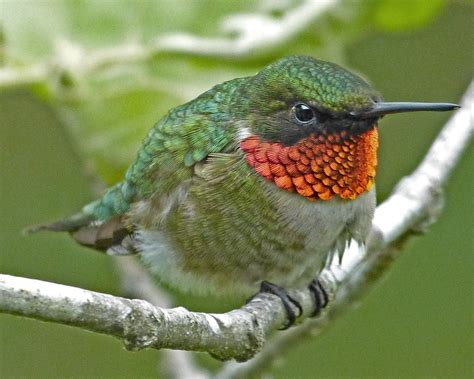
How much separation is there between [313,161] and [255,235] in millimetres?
310

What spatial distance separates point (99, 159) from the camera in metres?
4.16

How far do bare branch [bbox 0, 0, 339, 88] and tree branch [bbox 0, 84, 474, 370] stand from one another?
29.3 inches

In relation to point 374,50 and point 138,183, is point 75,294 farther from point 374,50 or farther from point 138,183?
point 374,50

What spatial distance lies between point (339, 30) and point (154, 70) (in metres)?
0.78

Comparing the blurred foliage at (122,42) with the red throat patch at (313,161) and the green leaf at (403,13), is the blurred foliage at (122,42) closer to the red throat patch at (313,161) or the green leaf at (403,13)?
the green leaf at (403,13)

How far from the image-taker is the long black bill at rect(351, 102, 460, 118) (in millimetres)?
2986

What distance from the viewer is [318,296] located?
11.0 ft

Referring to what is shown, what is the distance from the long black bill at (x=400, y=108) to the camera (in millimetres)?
2986

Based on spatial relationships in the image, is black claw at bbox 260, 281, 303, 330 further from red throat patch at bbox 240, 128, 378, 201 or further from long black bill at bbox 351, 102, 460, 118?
long black bill at bbox 351, 102, 460, 118

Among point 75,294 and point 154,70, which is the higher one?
point 154,70

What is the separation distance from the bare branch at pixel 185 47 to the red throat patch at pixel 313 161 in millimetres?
695

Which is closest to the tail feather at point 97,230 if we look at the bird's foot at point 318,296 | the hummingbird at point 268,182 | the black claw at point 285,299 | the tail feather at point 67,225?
the tail feather at point 67,225

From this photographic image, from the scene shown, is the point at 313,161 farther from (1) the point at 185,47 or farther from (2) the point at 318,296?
(1) the point at 185,47

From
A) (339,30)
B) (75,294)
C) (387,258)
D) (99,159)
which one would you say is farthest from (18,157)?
(75,294)
